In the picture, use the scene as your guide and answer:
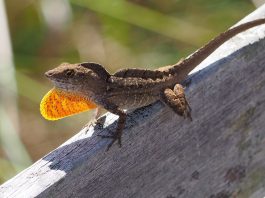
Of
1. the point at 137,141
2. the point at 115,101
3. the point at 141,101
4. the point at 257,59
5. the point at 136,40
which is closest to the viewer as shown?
the point at 137,141

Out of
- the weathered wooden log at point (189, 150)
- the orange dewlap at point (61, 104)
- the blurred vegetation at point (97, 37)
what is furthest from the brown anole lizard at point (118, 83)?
the blurred vegetation at point (97, 37)

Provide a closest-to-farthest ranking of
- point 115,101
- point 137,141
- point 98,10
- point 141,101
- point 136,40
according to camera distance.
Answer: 1. point 137,141
2. point 141,101
3. point 115,101
4. point 98,10
5. point 136,40

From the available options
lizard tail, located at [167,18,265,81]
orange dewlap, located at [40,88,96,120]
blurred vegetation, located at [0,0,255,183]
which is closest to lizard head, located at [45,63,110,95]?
orange dewlap, located at [40,88,96,120]

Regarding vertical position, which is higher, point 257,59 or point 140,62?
point 140,62

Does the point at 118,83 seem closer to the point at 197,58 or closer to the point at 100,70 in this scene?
the point at 100,70

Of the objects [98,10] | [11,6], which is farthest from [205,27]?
[11,6]

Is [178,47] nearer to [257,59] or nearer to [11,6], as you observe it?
[11,6]
